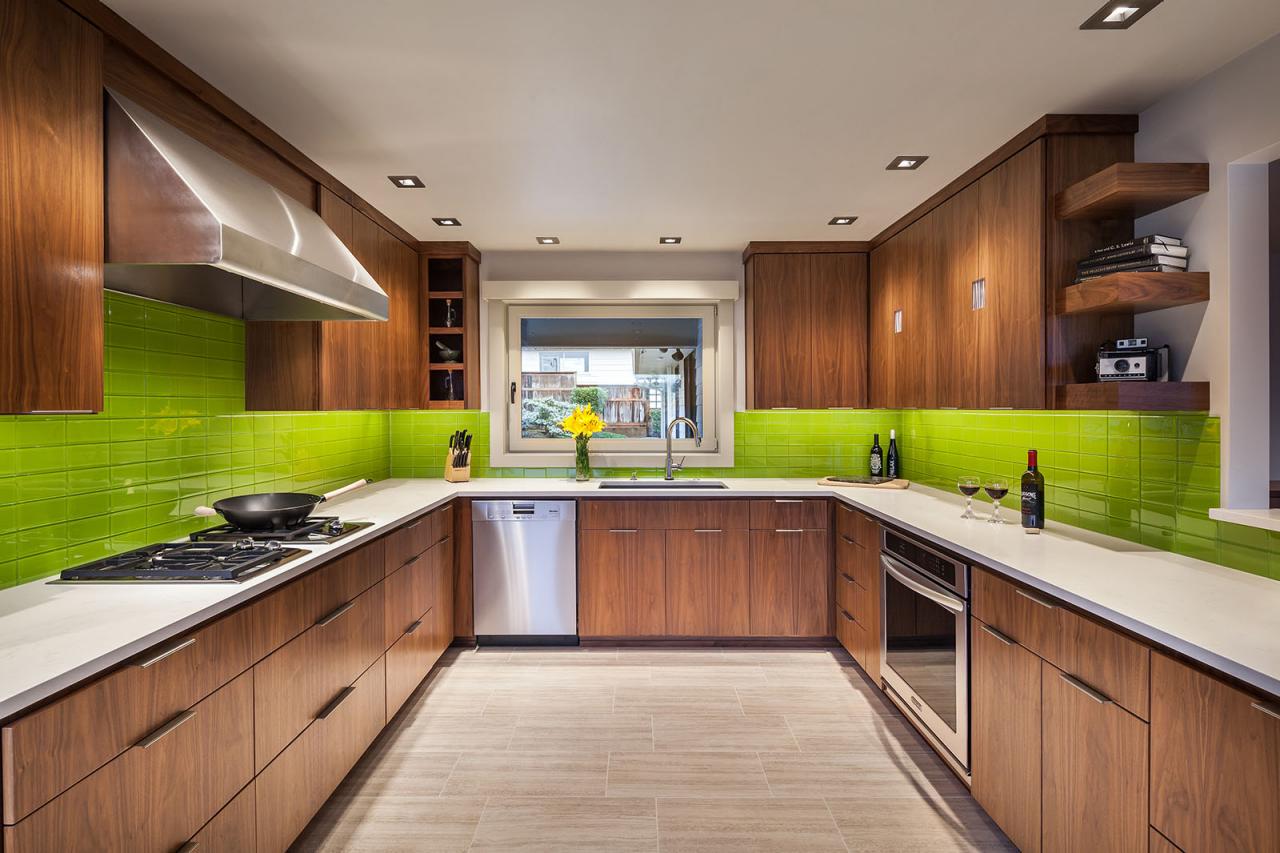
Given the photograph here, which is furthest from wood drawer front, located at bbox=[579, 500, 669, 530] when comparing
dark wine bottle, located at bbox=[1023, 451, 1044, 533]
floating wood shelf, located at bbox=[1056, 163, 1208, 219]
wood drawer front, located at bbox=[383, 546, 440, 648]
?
floating wood shelf, located at bbox=[1056, 163, 1208, 219]

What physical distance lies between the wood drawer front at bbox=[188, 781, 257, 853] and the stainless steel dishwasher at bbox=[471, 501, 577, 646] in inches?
76.9

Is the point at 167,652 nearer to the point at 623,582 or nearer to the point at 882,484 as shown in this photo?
the point at 623,582

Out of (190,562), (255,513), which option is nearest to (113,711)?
(190,562)

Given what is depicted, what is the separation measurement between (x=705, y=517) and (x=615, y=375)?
48.9 inches

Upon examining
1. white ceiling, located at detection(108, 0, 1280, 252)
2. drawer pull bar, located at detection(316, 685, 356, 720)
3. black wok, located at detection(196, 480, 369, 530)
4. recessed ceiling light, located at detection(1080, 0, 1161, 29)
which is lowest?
drawer pull bar, located at detection(316, 685, 356, 720)

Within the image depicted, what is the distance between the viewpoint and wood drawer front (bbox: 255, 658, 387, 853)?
1776mm

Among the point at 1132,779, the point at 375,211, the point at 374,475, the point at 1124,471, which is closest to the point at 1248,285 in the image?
the point at 1124,471

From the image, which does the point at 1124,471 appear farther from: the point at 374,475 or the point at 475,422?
the point at 374,475

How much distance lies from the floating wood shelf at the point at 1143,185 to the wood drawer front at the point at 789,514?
199 cm

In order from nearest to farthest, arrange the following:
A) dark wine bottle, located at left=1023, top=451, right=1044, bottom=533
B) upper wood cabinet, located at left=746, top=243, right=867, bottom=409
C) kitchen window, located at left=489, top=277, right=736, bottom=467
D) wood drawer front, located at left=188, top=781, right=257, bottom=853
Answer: wood drawer front, located at left=188, top=781, right=257, bottom=853 < dark wine bottle, located at left=1023, top=451, right=1044, bottom=533 < upper wood cabinet, located at left=746, top=243, right=867, bottom=409 < kitchen window, located at left=489, top=277, right=736, bottom=467

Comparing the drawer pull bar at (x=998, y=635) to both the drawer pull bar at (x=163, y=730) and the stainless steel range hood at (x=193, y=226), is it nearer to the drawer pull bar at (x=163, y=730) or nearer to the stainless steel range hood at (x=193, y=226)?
the drawer pull bar at (x=163, y=730)

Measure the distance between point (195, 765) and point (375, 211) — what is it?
2.61 m

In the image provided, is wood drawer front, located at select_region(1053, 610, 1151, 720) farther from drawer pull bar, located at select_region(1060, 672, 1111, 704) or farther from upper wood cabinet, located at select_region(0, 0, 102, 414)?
upper wood cabinet, located at select_region(0, 0, 102, 414)

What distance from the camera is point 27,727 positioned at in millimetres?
1088
